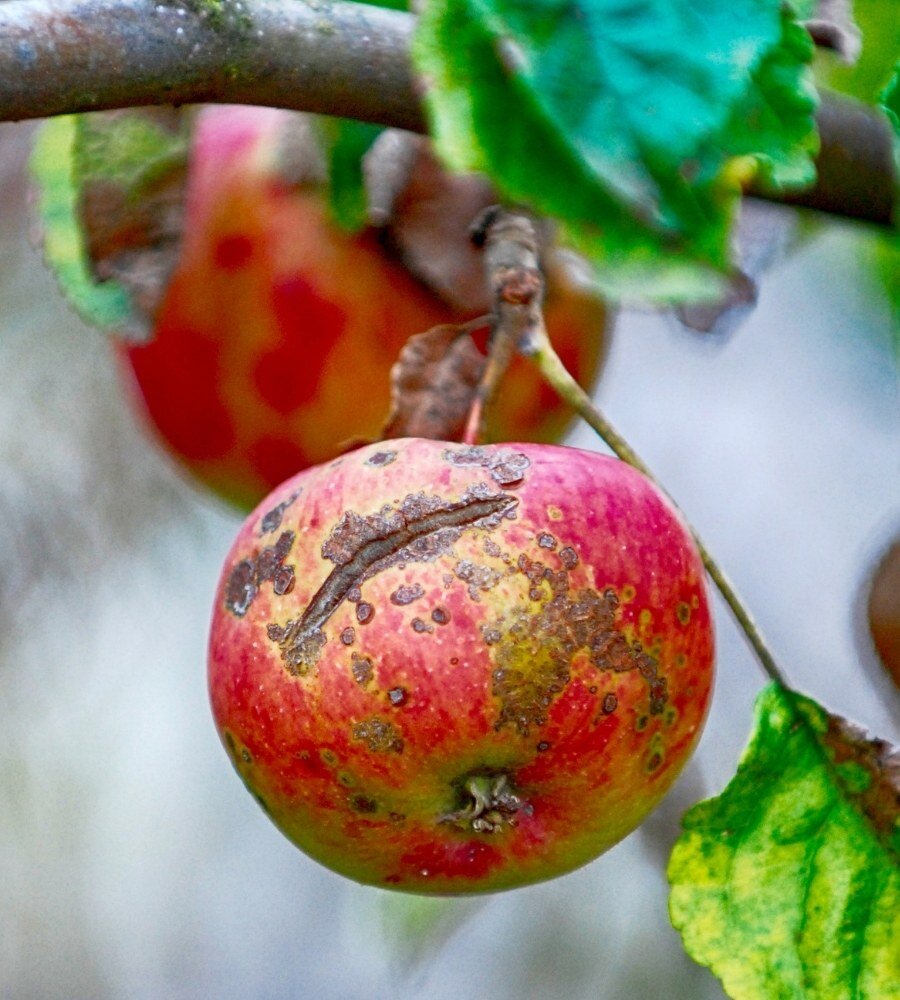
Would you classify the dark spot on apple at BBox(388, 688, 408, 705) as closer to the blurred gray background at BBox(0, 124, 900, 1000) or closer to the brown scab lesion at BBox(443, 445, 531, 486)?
the brown scab lesion at BBox(443, 445, 531, 486)

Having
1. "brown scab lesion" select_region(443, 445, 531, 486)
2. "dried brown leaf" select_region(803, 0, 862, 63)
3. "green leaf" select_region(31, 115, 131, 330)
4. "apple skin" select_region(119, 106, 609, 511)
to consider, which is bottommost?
"apple skin" select_region(119, 106, 609, 511)

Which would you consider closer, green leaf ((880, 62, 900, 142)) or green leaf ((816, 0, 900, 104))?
green leaf ((880, 62, 900, 142))

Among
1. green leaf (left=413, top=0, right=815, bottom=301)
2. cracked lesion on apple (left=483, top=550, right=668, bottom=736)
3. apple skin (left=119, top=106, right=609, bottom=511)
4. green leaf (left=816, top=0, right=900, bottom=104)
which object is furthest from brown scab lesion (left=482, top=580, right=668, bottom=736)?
green leaf (left=816, top=0, right=900, bottom=104)

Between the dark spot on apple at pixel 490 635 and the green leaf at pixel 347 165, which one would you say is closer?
the dark spot on apple at pixel 490 635

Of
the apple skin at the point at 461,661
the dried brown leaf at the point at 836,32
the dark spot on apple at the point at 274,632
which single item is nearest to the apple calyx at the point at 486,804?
the apple skin at the point at 461,661

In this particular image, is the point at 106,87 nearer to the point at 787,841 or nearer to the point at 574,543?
the point at 574,543

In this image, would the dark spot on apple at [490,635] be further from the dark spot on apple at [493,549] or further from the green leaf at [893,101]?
the green leaf at [893,101]
